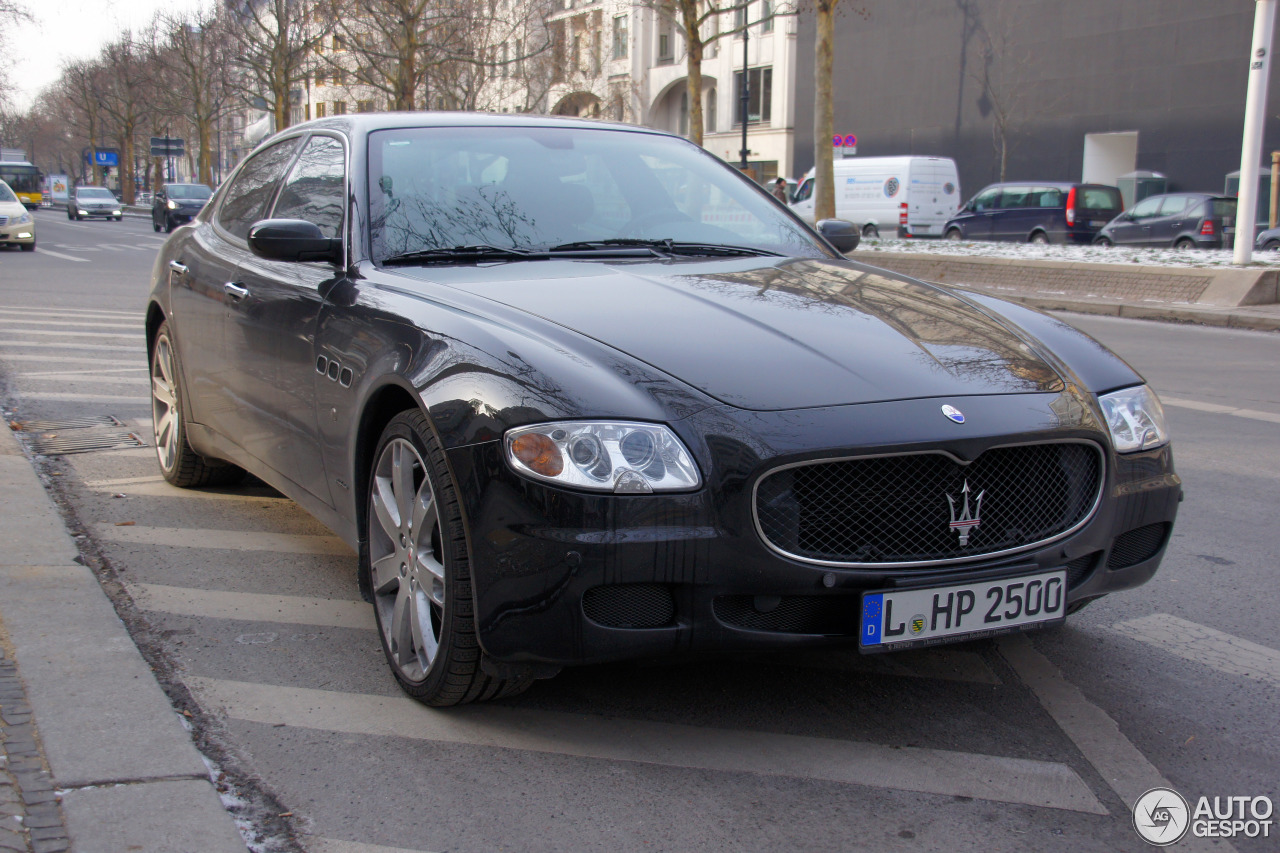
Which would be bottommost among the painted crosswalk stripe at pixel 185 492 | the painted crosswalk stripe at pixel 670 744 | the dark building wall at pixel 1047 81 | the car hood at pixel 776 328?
the painted crosswalk stripe at pixel 670 744

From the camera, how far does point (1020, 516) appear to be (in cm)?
284

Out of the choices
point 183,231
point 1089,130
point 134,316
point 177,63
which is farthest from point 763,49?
point 183,231

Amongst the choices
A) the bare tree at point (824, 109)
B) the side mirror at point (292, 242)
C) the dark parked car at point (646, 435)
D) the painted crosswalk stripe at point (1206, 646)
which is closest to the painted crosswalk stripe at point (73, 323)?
the dark parked car at point (646, 435)

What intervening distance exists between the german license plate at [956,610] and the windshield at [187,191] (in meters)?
45.4

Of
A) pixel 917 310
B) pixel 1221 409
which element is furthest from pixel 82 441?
pixel 1221 409

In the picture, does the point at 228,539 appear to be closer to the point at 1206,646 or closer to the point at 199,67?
the point at 1206,646

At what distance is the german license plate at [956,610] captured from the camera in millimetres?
2684

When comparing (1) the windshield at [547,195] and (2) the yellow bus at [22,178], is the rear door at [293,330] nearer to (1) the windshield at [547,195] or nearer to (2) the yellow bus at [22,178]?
(1) the windshield at [547,195]

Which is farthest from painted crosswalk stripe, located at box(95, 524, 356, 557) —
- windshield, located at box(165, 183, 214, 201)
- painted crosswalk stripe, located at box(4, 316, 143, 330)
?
windshield, located at box(165, 183, 214, 201)

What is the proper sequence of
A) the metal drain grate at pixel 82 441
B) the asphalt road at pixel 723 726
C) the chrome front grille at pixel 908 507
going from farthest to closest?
the metal drain grate at pixel 82 441 < the chrome front grille at pixel 908 507 < the asphalt road at pixel 723 726

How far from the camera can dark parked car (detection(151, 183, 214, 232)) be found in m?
41.2

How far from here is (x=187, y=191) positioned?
4588cm

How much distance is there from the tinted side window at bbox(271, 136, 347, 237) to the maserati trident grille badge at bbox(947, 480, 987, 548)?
2.07 metres

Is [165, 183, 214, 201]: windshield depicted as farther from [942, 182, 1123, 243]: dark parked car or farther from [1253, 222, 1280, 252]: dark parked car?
[1253, 222, 1280, 252]: dark parked car
